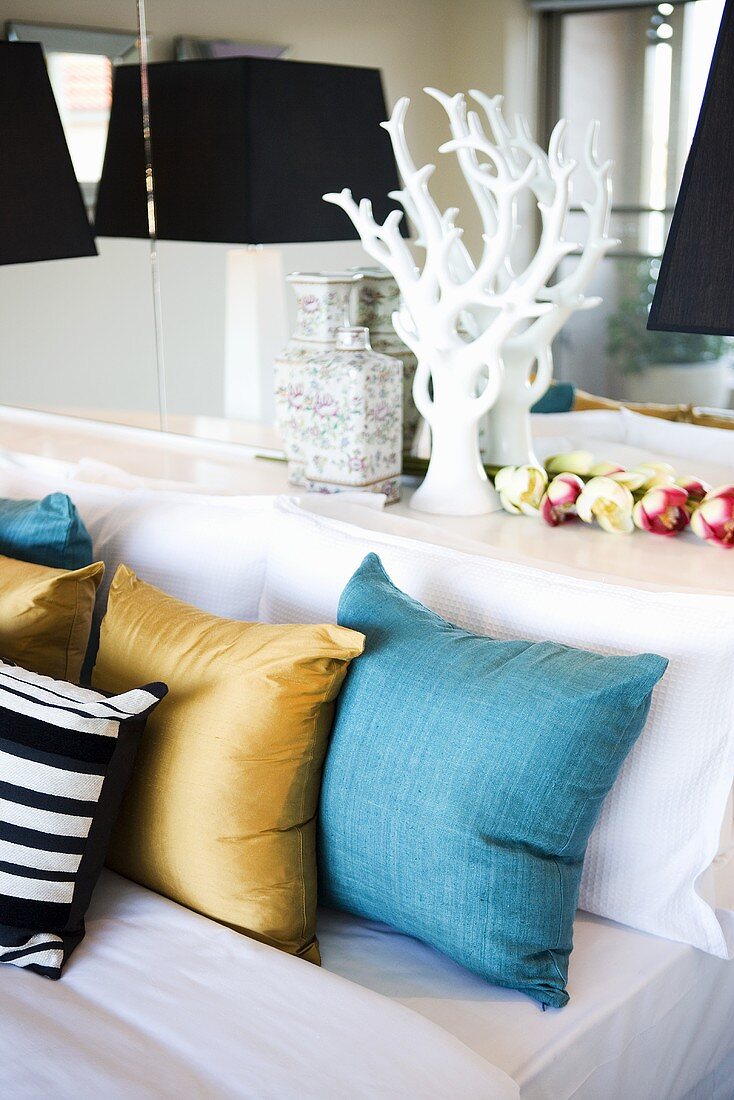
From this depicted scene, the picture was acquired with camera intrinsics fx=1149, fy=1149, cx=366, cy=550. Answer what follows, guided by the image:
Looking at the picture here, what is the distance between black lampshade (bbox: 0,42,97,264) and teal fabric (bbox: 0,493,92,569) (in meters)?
0.38

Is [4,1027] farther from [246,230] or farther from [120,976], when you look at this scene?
[246,230]

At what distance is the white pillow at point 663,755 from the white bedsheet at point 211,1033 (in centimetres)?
34

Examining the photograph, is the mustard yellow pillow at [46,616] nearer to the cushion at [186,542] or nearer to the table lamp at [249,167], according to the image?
the cushion at [186,542]

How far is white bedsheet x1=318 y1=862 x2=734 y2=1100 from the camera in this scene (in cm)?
120

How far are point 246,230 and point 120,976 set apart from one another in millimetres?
1520

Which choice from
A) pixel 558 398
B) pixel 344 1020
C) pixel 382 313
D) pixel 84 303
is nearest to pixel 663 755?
pixel 344 1020

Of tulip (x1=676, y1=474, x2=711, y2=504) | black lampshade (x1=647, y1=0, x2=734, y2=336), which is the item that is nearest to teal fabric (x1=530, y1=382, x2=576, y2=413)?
tulip (x1=676, y1=474, x2=711, y2=504)

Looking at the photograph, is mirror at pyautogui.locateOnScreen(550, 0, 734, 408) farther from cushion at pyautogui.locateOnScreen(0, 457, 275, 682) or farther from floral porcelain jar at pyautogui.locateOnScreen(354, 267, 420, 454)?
cushion at pyautogui.locateOnScreen(0, 457, 275, 682)

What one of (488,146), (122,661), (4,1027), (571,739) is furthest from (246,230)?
(4,1027)

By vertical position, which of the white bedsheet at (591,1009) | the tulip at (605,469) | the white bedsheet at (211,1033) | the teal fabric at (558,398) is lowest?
the white bedsheet at (591,1009)

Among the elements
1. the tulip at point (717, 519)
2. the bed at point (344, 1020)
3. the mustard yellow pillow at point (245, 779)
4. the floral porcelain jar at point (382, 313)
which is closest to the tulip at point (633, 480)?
the tulip at point (717, 519)

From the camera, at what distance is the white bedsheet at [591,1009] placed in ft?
3.95

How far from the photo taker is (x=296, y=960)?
4.12ft

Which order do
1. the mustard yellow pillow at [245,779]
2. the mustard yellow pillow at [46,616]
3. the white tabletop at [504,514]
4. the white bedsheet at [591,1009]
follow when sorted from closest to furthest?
the white bedsheet at [591,1009], the mustard yellow pillow at [245,779], the mustard yellow pillow at [46,616], the white tabletop at [504,514]
